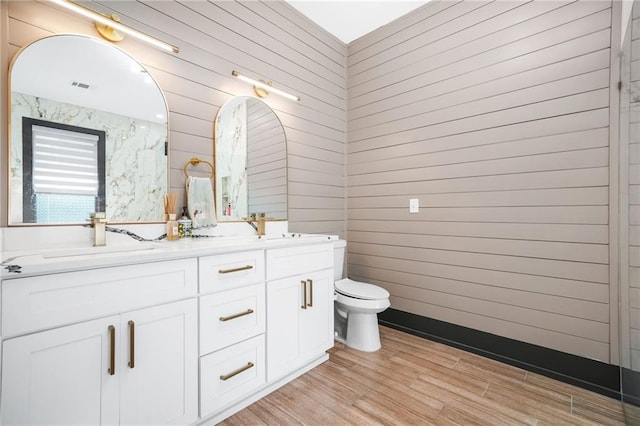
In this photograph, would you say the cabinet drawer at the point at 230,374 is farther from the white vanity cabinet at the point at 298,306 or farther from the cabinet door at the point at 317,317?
the cabinet door at the point at 317,317

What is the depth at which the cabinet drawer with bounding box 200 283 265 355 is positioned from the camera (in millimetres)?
1349

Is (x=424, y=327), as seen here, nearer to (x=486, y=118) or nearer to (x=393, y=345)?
(x=393, y=345)

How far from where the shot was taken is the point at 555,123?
71.9 inches

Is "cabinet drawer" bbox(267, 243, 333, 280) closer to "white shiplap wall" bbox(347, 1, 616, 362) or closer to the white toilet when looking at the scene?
the white toilet

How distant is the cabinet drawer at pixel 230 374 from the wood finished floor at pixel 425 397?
0.13 metres

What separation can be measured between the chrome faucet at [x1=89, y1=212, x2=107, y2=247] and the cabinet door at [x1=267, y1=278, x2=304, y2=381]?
0.86 metres

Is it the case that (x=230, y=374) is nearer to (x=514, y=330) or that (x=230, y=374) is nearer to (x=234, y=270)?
(x=234, y=270)

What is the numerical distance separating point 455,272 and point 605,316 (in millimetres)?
855

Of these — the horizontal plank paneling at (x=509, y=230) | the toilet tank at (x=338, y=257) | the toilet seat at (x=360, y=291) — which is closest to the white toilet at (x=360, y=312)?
the toilet seat at (x=360, y=291)

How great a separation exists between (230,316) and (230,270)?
23 centimetres

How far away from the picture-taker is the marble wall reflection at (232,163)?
1978 millimetres

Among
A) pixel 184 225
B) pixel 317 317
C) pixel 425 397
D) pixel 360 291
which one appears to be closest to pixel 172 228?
pixel 184 225

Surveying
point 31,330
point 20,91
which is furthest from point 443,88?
point 31,330

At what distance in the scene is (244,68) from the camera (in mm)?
2141
